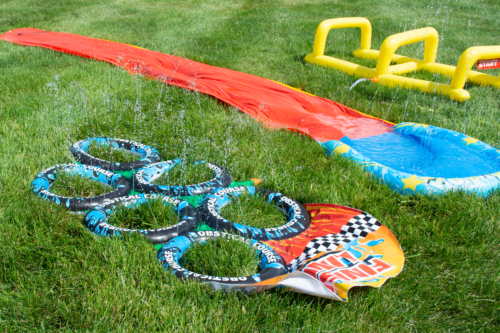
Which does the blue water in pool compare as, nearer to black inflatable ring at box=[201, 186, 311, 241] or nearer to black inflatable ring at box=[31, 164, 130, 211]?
black inflatable ring at box=[201, 186, 311, 241]

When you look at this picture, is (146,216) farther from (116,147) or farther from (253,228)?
(116,147)

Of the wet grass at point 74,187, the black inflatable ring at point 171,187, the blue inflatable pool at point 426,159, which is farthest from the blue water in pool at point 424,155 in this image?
the wet grass at point 74,187

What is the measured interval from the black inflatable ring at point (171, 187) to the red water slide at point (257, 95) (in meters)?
1.19

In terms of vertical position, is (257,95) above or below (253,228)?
above

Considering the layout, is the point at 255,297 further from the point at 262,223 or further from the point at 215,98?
the point at 215,98

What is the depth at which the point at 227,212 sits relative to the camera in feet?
8.89

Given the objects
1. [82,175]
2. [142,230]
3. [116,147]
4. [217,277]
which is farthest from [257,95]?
[217,277]

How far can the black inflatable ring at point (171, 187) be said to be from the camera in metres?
2.79

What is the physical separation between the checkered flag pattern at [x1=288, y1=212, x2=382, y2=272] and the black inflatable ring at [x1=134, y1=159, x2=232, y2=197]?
0.84 metres

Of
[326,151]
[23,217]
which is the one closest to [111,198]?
[23,217]

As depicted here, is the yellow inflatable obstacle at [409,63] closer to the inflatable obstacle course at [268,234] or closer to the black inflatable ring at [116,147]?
the inflatable obstacle course at [268,234]

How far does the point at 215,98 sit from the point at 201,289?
2965 millimetres

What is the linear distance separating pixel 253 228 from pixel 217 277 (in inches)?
22.2

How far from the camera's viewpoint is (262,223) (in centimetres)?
265
